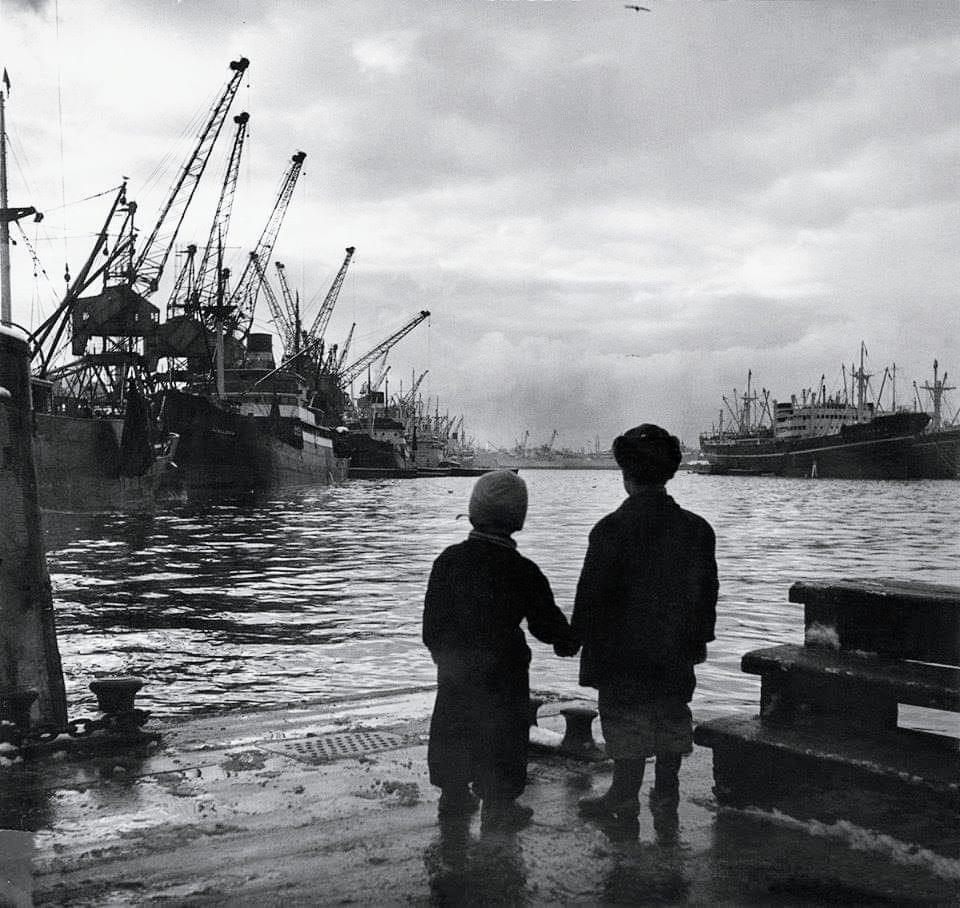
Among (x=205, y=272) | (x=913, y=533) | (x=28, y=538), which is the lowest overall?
(x=913, y=533)

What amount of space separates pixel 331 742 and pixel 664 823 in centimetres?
219

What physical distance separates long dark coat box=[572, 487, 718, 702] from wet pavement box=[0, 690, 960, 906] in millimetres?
614

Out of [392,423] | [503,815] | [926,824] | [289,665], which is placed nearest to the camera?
[926,824]

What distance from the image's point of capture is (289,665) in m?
8.77

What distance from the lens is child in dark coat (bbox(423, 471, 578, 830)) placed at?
3.52 metres

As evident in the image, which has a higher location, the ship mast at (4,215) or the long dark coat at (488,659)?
the ship mast at (4,215)

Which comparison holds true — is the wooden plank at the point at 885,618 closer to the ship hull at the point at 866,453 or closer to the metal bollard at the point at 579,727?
the metal bollard at the point at 579,727

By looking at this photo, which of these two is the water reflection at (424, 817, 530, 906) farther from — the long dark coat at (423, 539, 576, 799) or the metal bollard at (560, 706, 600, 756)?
the metal bollard at (560, 706, 600, 756)

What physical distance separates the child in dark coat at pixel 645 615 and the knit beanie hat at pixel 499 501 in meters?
0.36

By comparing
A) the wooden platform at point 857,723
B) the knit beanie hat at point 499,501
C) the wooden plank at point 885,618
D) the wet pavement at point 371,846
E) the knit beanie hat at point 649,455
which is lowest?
the wet pavement at point 371,846

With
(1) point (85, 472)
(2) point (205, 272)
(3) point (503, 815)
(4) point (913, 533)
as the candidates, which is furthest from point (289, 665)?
(2) point (205, 272)

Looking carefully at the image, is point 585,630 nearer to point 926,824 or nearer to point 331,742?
point 926,824

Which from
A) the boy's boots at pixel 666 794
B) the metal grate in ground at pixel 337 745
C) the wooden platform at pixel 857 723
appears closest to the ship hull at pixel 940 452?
the metal grate in ground at pixel 337 745

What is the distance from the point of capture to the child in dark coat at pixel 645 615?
364 cm
